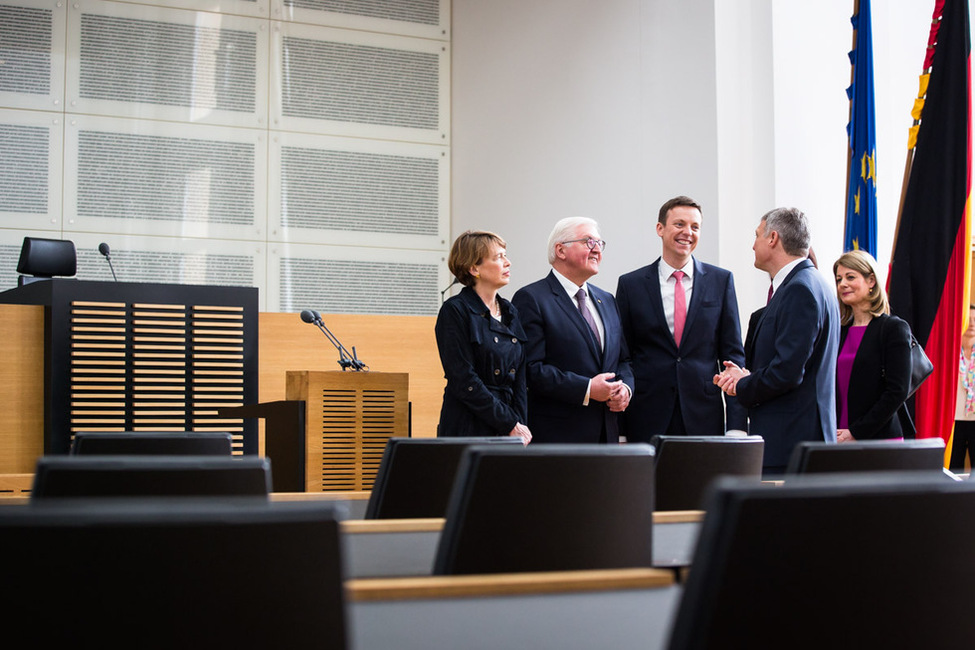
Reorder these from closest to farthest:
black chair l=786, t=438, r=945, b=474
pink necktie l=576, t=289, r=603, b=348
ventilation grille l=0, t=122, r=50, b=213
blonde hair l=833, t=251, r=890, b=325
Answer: black chair l=786, t=438, r=945, b=474 → pink necktie l=576, t=289, r=603, b=348 → blonde hair l=833, t=251, r=890, b=325 → ventilation grille l=0, t=122, r=50, b=213

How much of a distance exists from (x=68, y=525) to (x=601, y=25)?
277 inches

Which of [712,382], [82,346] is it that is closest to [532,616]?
[712,382]

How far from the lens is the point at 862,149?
18.1 ft

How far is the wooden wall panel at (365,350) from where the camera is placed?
581 centimetres

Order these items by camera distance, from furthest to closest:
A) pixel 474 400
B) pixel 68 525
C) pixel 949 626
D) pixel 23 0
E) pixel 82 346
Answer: pixel 23 0 → pixel 82 346 → pixel 474 400 → pixel 949 626 → pixel 68 525

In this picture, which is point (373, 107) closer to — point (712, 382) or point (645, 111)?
point (645, 111)

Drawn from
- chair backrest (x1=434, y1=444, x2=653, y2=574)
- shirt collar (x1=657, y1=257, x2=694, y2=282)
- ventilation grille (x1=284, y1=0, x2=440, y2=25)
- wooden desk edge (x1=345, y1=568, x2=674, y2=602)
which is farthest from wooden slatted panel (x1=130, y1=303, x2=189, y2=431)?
wooden desk edge (x1=345, y1=568, x2=674, y2=602)

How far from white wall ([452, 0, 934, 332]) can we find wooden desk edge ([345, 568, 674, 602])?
5191 mm

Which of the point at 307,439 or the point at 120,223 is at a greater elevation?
the point at 120,223

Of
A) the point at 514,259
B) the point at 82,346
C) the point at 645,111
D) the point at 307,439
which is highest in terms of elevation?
the point at 645,111

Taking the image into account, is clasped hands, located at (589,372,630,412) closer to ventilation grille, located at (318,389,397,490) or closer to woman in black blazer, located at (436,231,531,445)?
woman in black blazer, located at (436,231,531,445)

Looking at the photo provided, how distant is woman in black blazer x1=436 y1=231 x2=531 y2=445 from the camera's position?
12.0 ft

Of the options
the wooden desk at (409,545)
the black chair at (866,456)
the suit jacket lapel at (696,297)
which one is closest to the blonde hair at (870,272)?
the suit jacket lapel at (696,297)

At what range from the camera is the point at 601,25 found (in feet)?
24.1
